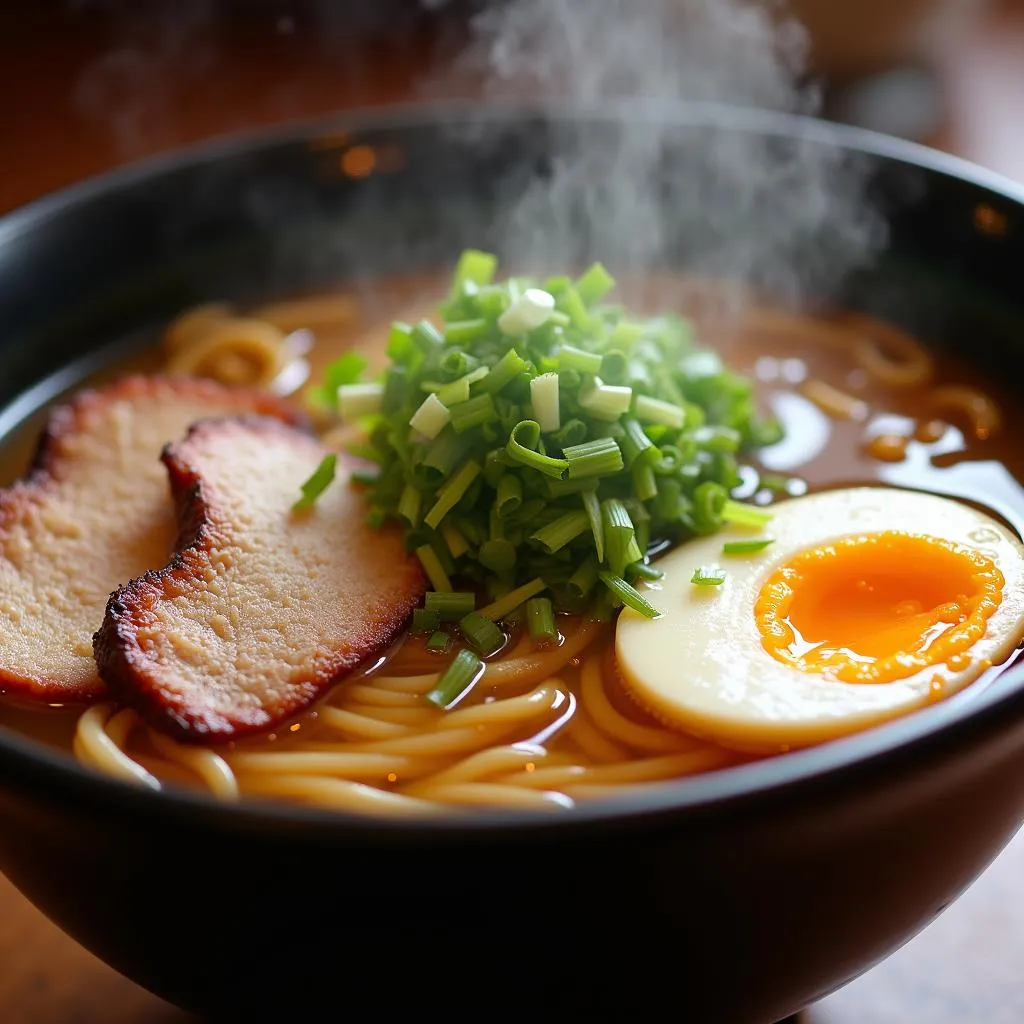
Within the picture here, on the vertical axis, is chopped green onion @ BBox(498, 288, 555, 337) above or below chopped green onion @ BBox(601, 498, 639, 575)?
above

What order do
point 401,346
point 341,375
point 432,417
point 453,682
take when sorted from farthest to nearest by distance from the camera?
point 341,375, point 401,346, point 432,417, point 453,682

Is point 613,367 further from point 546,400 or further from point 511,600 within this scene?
point 511,600

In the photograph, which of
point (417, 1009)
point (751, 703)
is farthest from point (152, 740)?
point (751, 703)

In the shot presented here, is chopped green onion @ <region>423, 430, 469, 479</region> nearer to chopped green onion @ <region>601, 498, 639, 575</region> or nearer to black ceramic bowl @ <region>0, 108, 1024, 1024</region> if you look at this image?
chopped green onion @ <region>601, 498, 639, 575</region>

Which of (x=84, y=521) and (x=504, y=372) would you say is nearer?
(x=504, y=372)

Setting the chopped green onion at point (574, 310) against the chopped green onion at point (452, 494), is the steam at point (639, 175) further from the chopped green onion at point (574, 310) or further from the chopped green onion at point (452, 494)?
the chopped green onion at point (452, 494)

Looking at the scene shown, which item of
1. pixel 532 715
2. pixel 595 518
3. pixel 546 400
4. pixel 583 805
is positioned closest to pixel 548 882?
pixel 583 805

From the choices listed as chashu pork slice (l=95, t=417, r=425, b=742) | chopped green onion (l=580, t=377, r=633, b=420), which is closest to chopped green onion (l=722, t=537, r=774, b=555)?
chopped green onion (l=580, t=377, r=633, b=420)
